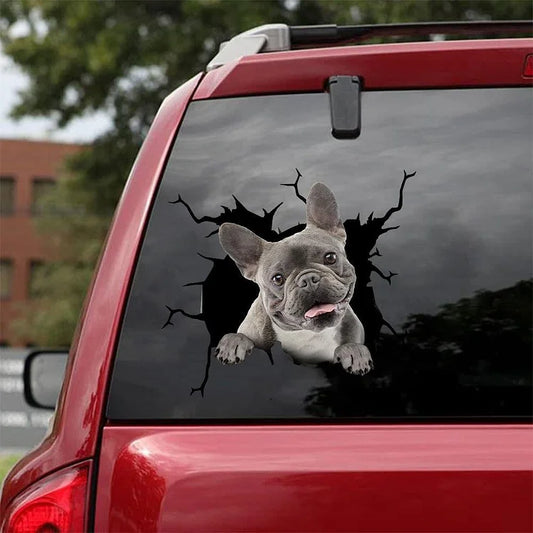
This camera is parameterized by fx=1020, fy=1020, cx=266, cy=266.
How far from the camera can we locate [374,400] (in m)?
1.87

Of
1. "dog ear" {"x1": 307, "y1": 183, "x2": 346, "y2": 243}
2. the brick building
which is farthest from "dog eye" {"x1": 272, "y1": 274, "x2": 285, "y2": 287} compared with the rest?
the brick building

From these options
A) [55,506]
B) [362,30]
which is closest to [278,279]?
A: [55,506]

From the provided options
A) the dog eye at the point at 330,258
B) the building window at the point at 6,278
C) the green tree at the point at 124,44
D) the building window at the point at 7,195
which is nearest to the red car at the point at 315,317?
the dog eye at the point at 330,258

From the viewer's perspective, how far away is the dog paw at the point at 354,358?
1.89 meters

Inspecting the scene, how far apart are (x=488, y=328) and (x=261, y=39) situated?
89 centimetres

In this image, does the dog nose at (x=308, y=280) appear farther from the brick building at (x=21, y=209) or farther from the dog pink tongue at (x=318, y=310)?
the brick building at (x=21, y=209)

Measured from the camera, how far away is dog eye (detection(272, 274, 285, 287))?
1.99 m

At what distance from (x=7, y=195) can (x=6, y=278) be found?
413cm

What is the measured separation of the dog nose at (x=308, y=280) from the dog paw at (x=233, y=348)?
0.52 ft

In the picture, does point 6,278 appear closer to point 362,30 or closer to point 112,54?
point 112,54

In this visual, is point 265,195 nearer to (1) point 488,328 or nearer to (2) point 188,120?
(2) point 188,120

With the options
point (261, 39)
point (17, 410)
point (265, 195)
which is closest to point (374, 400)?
point (265, 195)

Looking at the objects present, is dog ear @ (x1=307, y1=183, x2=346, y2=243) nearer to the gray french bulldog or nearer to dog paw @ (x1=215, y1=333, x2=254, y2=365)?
the gray french bulldog

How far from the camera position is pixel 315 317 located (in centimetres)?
197
